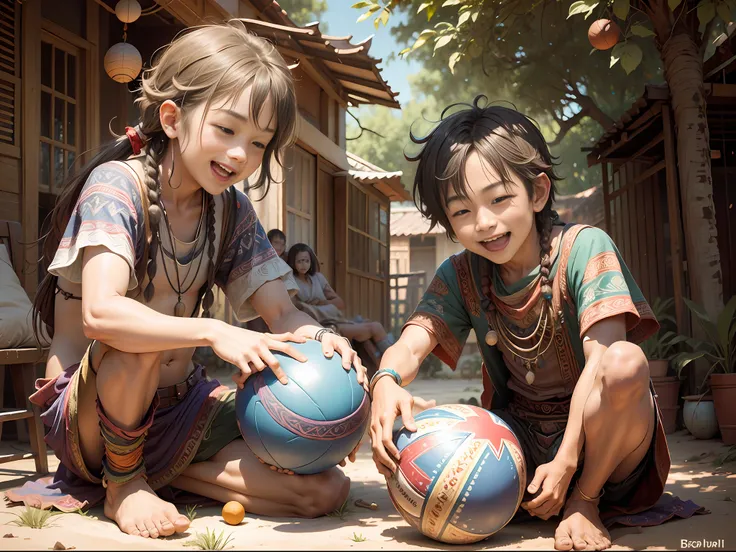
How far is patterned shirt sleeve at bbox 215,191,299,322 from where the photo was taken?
348cm

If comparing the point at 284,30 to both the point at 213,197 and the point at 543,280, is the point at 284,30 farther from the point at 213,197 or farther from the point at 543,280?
the point at 543,280

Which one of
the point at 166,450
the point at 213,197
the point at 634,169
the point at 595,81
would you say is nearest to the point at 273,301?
the point at 213,197

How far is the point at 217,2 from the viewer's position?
24.0 ft

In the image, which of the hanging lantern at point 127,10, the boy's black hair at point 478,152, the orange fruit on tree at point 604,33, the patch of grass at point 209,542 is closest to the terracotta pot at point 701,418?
the orange fruit on tree at point 604,33

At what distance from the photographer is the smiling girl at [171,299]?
2.78 m

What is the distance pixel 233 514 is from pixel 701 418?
4.26m

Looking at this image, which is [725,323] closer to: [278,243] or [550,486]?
[550,486]

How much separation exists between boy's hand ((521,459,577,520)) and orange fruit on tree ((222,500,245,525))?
1136 millimetres

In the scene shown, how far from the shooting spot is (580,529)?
8.44 ft

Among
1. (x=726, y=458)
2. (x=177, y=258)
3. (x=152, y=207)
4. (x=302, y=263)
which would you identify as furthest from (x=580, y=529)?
(x=302, y=263)

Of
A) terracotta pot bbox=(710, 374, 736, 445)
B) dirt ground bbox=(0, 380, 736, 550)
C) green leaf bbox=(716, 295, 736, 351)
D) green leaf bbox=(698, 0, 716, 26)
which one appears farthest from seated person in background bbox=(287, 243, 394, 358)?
green leaf bbox=(698, 0, 716, 26)

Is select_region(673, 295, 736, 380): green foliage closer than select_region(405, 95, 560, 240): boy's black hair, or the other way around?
select_region(405, 95, 560, 240): boy's black hair

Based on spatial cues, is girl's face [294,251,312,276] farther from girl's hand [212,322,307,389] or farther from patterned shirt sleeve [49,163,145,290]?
girl's hand [212,322,307,389]

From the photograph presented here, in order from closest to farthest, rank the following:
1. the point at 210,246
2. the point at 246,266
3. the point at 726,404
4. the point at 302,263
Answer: the point at 210,246 < the point at 246,266 < the point at 726,404 < the point at 302,263
